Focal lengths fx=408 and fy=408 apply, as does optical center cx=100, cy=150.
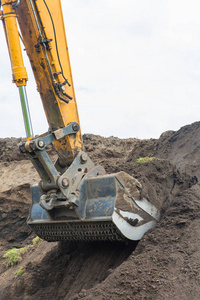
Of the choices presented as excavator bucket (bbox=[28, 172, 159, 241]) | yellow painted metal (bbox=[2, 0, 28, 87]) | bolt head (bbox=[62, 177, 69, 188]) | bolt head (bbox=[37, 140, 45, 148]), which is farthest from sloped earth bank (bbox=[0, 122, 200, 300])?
yellow painted metal (bbox=[2, 0, 28, 87])

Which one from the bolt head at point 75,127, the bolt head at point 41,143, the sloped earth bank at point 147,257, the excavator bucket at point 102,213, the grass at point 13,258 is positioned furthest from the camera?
the grass at point 13,258

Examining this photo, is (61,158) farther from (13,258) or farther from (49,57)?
(13,258)

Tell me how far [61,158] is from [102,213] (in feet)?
3.81

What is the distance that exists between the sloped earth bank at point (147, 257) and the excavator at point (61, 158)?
1.68 ft

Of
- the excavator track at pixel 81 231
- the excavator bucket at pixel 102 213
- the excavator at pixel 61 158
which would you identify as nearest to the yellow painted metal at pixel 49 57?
the excavator at pixel 61 158

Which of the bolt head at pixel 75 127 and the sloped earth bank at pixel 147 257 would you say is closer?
the sloped earth bank at pixel 147 257

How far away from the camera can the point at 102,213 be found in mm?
5891

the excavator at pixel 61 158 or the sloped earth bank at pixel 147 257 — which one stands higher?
the excavator at pixel 61 158

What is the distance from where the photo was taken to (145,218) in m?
6.50

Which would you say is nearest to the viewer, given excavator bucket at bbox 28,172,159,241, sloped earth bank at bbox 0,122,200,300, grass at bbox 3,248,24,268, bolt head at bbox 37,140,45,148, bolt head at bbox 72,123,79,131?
sloped earth bank at bbox 0,122,200,300

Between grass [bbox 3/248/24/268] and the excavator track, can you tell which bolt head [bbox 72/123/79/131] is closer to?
the excavator track

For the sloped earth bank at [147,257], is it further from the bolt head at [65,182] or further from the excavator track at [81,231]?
the bolt head at [65,182]

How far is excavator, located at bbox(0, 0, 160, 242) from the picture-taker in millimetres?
5824

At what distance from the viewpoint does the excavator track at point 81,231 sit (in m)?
5.91
